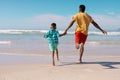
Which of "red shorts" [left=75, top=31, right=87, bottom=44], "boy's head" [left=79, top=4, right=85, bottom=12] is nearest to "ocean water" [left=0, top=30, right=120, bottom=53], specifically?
"red shorts" [left=75, top=31, right=87, bottom=44]

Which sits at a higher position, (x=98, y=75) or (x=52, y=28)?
(x=52, y=28)

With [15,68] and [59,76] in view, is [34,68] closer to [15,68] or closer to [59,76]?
[15,68]

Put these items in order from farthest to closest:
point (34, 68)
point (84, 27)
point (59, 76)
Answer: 1. point (84, 27)
2. point (34, 68)
3. point (59, 76)

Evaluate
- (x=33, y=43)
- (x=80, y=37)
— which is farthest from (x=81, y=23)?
(x=33, y=43)

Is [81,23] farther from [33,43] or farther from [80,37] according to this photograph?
[33,43]

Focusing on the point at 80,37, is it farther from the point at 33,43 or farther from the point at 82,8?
the point at 33,43

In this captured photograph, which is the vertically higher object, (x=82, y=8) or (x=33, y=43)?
(x=82, y=8)

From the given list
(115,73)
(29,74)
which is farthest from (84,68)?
(29,74)

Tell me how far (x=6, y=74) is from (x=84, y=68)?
2038 millimetres

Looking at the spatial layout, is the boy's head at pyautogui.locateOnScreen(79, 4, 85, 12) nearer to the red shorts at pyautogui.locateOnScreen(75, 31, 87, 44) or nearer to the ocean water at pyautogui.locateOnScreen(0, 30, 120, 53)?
the red shorts at pyautogui.locateOnScreen(75, 31, 87, 44)

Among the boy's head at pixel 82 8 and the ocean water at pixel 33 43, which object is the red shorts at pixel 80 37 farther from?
the ocean water at pixel 33 43

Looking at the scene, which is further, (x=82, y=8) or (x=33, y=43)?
(x=33, y=43)

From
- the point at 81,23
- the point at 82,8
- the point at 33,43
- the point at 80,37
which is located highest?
the point at 82,8

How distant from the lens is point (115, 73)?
6.57 metres
